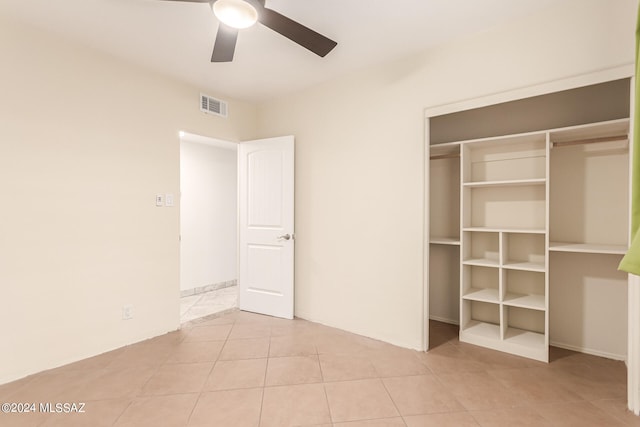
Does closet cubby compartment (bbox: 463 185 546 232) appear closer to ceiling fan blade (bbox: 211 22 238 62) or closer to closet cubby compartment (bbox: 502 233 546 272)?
closet cubby compartment (bbox: 502 233 546 272)

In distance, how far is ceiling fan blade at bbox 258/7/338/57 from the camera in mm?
1788

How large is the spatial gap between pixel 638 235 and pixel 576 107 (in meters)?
2.28

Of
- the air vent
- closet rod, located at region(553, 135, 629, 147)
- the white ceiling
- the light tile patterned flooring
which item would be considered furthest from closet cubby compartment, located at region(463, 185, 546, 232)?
the air vent

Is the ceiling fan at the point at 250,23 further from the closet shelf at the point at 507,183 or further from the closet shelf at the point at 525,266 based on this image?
the closet shelf at the point at 525,266

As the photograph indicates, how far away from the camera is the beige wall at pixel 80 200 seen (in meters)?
2.23

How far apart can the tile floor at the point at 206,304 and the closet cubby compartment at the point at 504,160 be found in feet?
10.4

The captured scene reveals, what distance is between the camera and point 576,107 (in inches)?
106

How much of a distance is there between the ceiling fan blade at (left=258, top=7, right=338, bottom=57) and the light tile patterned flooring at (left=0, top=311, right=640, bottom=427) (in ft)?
7.45

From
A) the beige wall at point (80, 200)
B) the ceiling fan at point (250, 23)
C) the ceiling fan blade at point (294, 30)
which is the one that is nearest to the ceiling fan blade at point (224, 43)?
the ceiling fan at point (250, 23)

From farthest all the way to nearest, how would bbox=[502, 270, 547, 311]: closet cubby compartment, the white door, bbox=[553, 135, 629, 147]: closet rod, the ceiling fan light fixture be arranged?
the white door → bbox=[502, 270, 547, 311]: closet cubby compartment → bbox=[553, 135, 629, 147]: closet rod → the ceiling fan light fixture

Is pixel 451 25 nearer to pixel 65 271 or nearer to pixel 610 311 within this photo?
pixel 610 311

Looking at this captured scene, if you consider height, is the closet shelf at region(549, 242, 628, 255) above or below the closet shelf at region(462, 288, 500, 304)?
above

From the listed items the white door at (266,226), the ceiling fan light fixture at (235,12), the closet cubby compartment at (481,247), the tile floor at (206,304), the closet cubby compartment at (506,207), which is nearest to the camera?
the ceiling fan light fixture at (235,12)

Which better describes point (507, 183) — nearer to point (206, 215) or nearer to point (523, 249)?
point (523, 249)
